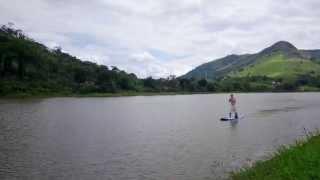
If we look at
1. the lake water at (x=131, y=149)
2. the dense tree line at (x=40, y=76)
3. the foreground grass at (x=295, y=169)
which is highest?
the dense tree line at (x=40, y=76)

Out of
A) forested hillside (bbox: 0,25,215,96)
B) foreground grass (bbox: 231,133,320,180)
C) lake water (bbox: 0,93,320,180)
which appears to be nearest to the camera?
foreground grass (bbox: 231,133,320,180)

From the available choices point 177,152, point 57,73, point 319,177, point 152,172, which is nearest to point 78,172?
point 152,172

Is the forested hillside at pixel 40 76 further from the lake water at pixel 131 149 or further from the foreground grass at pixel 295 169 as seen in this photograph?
the foreground grass at pixel 295 169

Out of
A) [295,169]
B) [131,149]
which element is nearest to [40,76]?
[131,149]

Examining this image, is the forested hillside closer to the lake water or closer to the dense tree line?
the dense tree line

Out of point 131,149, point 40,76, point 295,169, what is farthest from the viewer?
point 40,76

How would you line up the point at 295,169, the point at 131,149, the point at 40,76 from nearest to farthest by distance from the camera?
the point at 295,169
the point at 131,149
the point at 40,76

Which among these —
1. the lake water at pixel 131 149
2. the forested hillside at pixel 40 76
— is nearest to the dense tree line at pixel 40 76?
the forested hillside at pixel 40 76

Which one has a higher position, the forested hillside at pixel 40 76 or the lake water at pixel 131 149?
the forested hillside at pixel 40 76

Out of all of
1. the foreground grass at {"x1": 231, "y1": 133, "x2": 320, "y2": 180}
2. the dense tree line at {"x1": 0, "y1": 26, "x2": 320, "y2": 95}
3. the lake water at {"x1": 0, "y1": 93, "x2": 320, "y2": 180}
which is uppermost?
the dense tree line at {"x1": 0, "y1": 26, "x2": 320, "y2": 95}

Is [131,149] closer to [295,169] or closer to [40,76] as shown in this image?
[295,169]

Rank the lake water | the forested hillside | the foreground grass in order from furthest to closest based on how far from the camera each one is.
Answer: the forested hillside
the lake water
the foreground grass

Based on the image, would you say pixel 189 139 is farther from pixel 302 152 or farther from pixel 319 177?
pixel 319 177

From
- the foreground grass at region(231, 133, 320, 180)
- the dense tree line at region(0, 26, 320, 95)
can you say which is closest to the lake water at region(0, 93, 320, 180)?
the foreground grass at region(231, 133, 320, 180)
